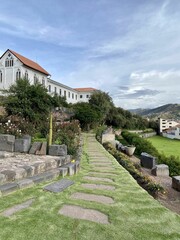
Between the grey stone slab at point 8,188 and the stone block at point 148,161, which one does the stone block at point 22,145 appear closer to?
the grey stone slab at point 8,188

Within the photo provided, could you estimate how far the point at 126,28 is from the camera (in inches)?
385

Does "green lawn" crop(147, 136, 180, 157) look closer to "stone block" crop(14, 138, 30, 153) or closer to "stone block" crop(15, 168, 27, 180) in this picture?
"stone block" crop(14, 138, 30, 153)

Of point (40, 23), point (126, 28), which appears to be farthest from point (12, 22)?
point (126, 28)

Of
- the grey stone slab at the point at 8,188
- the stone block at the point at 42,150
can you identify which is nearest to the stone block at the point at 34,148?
the stone block at the point at 42,150

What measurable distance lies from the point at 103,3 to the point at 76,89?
42.9 metres

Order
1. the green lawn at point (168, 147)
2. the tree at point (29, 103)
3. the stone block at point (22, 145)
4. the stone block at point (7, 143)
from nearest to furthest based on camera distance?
the stone block at point (22, 145) → the stone block at point (7, 143) → the tree at point (29, 103) → the green lawn at point (168, 147)

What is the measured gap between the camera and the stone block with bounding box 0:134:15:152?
6146mm

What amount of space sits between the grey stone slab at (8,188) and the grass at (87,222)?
0.10 metres

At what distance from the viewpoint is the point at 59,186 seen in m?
3.61

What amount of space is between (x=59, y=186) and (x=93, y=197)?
73 cm

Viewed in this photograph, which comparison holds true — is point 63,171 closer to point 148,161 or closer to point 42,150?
point 42,150

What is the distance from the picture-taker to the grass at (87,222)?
2062 mm

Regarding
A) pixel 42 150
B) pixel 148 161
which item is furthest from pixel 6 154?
pixel 148 161

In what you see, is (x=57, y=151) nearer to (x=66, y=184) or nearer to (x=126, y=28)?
(x=66, y=184)
